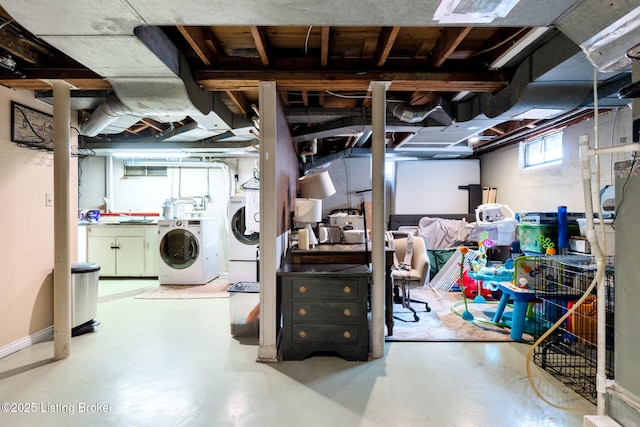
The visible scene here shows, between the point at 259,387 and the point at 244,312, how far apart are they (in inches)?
38.6

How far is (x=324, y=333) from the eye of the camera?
8.70 ft

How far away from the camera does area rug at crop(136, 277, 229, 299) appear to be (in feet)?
15.0

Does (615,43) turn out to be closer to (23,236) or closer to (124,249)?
(23,236)

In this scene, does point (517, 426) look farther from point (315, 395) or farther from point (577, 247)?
point (577, 247)

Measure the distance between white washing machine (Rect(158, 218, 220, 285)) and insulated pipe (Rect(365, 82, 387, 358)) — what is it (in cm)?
354

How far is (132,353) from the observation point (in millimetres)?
2803

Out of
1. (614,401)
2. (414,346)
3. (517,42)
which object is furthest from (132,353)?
(517,42)

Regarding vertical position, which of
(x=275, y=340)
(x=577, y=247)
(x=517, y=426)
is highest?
(x=577, y=247)

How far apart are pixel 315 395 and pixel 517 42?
9.62ft

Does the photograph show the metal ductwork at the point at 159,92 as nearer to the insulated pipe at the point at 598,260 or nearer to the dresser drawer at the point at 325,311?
the dresser drawer at the point at 325,311

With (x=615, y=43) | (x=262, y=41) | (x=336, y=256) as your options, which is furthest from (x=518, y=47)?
(x=336, y=256)

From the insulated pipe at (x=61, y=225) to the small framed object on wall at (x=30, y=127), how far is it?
20.3 inches

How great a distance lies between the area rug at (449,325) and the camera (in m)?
3.11

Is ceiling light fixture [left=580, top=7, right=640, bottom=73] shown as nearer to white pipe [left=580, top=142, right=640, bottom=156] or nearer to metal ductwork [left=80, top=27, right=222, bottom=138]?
white pipe [left=580, top=142, right=640, bottom=156]
